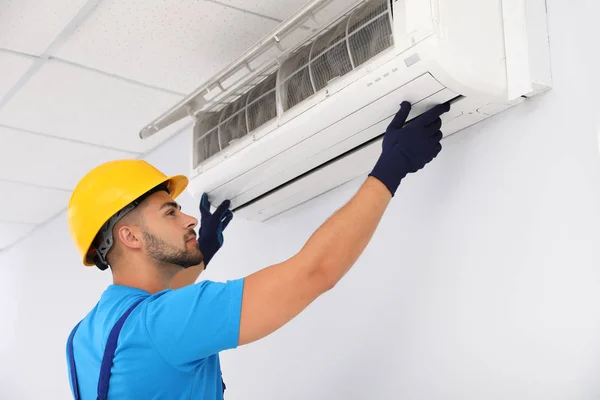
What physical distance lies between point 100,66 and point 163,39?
31 centimetres

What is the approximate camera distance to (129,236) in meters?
1.78

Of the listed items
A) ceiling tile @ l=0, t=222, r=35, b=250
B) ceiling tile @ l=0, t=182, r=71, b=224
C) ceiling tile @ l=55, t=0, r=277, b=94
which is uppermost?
ceiling tile @ l=0, t=222, r=35, b=250

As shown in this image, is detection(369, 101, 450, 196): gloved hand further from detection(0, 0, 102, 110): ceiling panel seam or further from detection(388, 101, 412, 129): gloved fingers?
detection(0, 0, 102, 110): ceiling panel seam

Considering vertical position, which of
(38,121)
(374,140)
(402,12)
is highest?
(38,121)

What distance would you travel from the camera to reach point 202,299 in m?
1.47

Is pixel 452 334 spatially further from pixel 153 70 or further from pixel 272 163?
pixel 153 70


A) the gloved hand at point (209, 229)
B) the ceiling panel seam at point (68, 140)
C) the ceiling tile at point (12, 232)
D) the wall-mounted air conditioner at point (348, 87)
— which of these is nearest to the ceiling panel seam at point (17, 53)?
the wall-mounted air conditioner at point (348, 87)

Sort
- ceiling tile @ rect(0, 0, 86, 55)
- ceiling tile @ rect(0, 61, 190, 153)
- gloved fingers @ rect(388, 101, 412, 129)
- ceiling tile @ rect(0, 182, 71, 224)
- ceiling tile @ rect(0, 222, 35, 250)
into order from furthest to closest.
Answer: ceiling tile @ rect(0, 222, 35, 250) → ceiling tile @ rect(0, 182, 71, 224) → ceiling tile @ rect(0, 61, 190, 153) → ceiling tile @ rect(0, 0, 86, 55) → gloved fingers @ rect(388, 101, 412, 129)

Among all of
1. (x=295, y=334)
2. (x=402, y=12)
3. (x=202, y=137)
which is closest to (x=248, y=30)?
(x=202, y=137)

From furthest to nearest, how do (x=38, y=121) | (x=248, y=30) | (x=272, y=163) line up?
(x=38, y=121)
(x=248, y=30)
(x=272, y=163)

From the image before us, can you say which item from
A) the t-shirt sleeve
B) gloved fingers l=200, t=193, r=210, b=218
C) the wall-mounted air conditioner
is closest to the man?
the t-shirt sleeve

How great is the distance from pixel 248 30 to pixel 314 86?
46cm

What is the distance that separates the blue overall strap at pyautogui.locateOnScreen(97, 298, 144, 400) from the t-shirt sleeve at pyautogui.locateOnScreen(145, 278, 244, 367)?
80 millimetres

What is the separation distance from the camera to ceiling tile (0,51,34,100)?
235 cm
